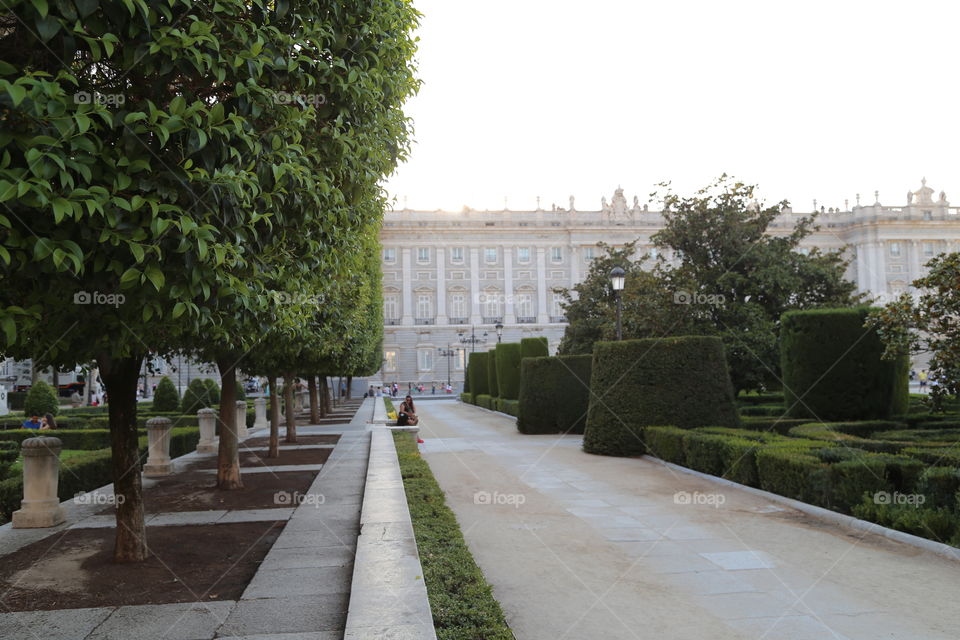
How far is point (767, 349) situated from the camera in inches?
818

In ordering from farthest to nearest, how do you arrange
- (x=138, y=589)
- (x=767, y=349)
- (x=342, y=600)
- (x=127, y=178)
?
(x=767, y=349) < (x=138, y=589) < (x=342, y=600) < (x=127, y=178)

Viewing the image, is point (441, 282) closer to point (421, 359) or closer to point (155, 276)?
point (421, 359)

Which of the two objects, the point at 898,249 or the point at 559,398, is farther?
the point at 898,249

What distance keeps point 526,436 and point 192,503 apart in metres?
11.3

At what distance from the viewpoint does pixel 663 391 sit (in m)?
13.5

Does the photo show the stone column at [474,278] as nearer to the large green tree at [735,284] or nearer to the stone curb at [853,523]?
the large green tree at [735,284]

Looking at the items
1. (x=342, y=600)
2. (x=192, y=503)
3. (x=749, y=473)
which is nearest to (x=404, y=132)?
(x=342, y=600)

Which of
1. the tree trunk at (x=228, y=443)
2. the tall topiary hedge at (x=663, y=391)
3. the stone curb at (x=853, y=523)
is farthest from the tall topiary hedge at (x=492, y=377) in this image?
the stone curb at (x=853, y=523)

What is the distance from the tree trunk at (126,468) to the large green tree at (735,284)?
16.8m

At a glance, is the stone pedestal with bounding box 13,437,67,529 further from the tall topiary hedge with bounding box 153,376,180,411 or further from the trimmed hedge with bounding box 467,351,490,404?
the trimmed hedge with bounding box 467,351,490,404

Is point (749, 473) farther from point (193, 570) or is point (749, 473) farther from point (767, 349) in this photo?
point (767, 349)

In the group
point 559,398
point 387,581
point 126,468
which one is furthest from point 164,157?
point 559,398

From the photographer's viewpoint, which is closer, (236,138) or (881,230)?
(236,138)

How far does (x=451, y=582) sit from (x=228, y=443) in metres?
6.02
